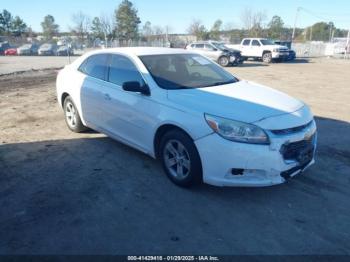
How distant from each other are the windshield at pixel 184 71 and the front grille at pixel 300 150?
152 cm

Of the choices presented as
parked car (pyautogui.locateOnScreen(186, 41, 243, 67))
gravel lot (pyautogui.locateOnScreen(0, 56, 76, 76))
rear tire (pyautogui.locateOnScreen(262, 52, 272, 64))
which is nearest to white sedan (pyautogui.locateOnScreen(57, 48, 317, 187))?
gravel lot (pyautogui.locateOnScreen(0, 56, 76, 76))

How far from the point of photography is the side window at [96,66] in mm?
5332

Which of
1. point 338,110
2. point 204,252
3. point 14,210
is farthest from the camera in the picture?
point 338,110

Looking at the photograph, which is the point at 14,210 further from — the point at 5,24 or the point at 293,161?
the point at 5,24

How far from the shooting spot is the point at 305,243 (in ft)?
10.3

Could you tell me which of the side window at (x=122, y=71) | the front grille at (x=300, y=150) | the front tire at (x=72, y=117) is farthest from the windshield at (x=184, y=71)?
the front tire at (x=72, y=117)

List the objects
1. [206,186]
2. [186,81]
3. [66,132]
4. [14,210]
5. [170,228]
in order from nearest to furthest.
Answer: [170,228] < [14,210] < [206,186] < [186,81] < [66,132]

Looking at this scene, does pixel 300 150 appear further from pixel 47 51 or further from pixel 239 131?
pixel 47 51

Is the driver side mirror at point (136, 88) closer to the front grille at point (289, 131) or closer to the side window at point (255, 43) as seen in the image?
the front grille at point (289, 131)

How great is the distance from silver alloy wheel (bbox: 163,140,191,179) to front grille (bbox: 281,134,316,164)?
1.12 metres

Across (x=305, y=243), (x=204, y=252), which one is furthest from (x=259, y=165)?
(x=204, y=252)

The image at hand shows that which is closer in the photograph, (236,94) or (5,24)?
(236,94)

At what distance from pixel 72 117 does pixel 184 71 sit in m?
2.65

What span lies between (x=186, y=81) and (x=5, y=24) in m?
92.3
